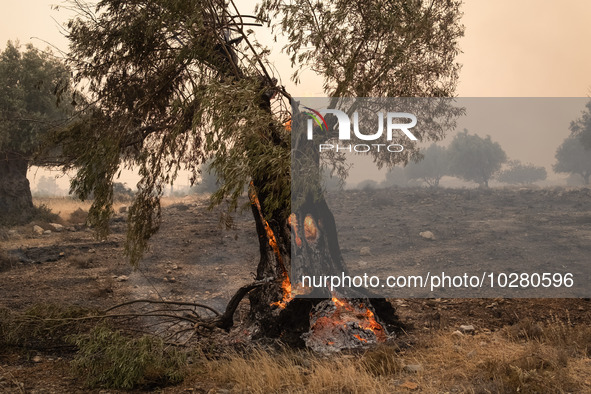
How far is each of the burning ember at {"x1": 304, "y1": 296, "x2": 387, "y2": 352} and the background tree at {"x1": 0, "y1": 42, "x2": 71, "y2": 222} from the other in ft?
63.2

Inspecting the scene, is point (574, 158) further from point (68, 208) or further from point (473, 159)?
point (68, 208)

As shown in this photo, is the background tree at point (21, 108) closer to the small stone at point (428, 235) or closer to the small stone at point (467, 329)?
the small stone at point (428, 235)

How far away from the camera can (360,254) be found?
1969 centimetres

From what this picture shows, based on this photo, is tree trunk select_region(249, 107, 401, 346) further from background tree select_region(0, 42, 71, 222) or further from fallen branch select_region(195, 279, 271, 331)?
background tree select_region(0, 42, 71, 222)

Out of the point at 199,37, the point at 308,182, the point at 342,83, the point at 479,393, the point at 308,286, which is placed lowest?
the point at 479,393

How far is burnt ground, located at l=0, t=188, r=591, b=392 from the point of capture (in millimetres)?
12406

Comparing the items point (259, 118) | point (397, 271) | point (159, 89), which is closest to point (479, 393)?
point (259, 118)

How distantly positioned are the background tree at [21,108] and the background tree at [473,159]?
16.7 meters

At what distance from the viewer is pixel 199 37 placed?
35.5ft

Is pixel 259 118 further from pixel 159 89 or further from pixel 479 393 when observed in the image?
pixel 479 393

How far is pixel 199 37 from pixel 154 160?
9.02 ft

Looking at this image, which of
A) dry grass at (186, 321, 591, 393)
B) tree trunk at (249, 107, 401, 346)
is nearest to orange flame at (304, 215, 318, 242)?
tree trunk at (249, 107, 401, 346)

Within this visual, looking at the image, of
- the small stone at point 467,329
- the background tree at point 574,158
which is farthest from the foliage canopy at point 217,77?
the background tree at point 574,158

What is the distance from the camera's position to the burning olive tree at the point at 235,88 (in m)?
9.64
